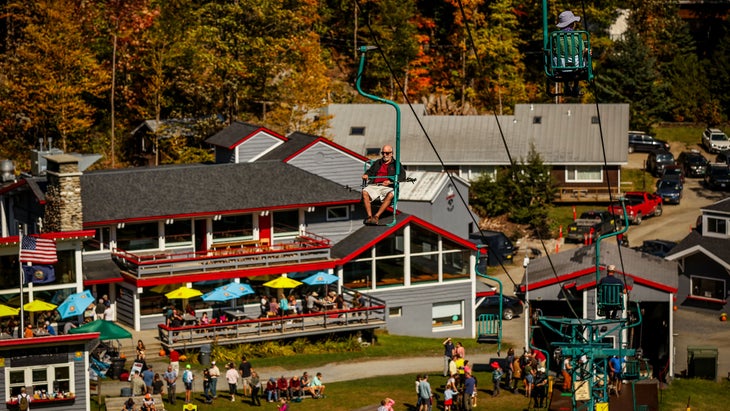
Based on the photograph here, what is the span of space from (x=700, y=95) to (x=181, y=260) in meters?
56.5

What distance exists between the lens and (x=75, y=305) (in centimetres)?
5450

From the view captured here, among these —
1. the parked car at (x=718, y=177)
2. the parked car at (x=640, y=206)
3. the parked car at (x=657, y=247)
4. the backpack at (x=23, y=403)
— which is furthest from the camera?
the parked car at (x=718, y=177)

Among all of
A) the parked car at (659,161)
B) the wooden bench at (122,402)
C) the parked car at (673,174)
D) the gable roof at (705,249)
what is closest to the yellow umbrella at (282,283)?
the wooden bench at (122,402)

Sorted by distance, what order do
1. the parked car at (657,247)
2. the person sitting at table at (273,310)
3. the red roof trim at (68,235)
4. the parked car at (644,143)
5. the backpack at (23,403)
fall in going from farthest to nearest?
1. the parked car at (644,143)
2. the parked car at (657,247)
3. the person sitting at table at (273,310)
4. the red roof trim at (68,235)
5. the backpack at (23,403)

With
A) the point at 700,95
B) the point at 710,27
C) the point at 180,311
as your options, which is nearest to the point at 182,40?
the point at 180,311

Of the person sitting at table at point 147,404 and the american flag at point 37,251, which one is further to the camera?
the american flag at point 37,251

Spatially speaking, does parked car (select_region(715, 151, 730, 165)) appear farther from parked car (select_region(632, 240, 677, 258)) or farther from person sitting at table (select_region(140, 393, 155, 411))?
person sitting at table (select_region(140, 393, 155, 411))

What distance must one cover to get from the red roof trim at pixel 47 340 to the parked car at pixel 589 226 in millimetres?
34372

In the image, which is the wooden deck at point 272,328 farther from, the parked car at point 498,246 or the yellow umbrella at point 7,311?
the parked car at point 498,246

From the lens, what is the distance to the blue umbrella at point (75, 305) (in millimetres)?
54188

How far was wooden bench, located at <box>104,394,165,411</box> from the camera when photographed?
49219 mm

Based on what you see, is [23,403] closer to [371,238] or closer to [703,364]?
[371,238]

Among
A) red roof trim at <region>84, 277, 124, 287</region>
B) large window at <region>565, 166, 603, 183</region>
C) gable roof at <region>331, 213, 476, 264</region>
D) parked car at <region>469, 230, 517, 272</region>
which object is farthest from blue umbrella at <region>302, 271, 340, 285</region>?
large window at <region>565, 166, 603, 183</region>

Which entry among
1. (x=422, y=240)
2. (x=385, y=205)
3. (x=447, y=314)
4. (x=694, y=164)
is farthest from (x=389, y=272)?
(x=694, y=164)
